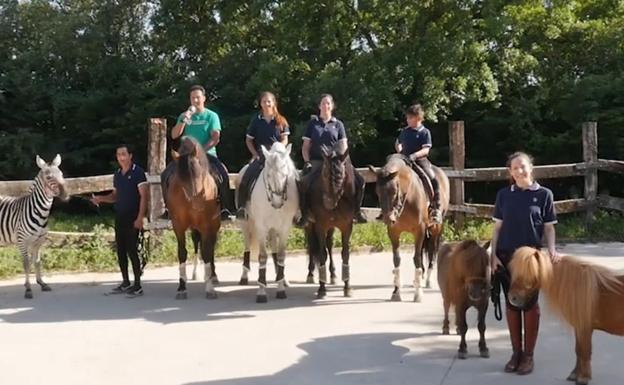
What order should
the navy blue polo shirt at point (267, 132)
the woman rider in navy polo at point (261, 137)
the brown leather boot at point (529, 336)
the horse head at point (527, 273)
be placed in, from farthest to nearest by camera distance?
1. the navy blue polo shirt at point (267, 132)
2. the woman rider in navy polo at point (261, 137)
3. the brown leather boot at point (529, 336)
4. the horse head at point (527, 273)

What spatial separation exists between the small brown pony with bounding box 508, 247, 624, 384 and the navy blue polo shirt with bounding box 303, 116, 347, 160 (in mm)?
3667

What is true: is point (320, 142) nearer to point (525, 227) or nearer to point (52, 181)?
point (52, 181)

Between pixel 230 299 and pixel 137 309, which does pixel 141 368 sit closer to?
pixel 137 309

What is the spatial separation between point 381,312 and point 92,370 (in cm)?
307

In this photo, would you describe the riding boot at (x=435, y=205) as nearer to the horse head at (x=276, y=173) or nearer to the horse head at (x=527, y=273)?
the horse head at (x=276, y=173)

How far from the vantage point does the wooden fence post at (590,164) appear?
1295 cm

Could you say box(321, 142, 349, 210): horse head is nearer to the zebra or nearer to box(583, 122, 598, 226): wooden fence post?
the zebra

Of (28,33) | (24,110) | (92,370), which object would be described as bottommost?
(92,370)

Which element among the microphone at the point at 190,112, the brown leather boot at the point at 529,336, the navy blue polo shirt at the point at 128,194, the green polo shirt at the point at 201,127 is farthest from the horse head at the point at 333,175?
the brown leather boot at the point at 529,336

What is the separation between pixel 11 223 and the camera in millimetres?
8375

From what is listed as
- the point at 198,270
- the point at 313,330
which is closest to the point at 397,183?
the point at 313,330

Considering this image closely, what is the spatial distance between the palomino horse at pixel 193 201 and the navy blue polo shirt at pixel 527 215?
12.3 ft

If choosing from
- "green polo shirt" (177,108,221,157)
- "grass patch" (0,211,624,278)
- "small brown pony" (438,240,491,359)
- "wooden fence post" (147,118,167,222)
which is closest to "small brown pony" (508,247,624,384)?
"small brown pony" (438,240,491,359)

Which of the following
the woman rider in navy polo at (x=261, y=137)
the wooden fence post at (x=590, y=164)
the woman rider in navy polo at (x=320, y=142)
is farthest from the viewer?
the wooden fence post at (x=590, y=164)
